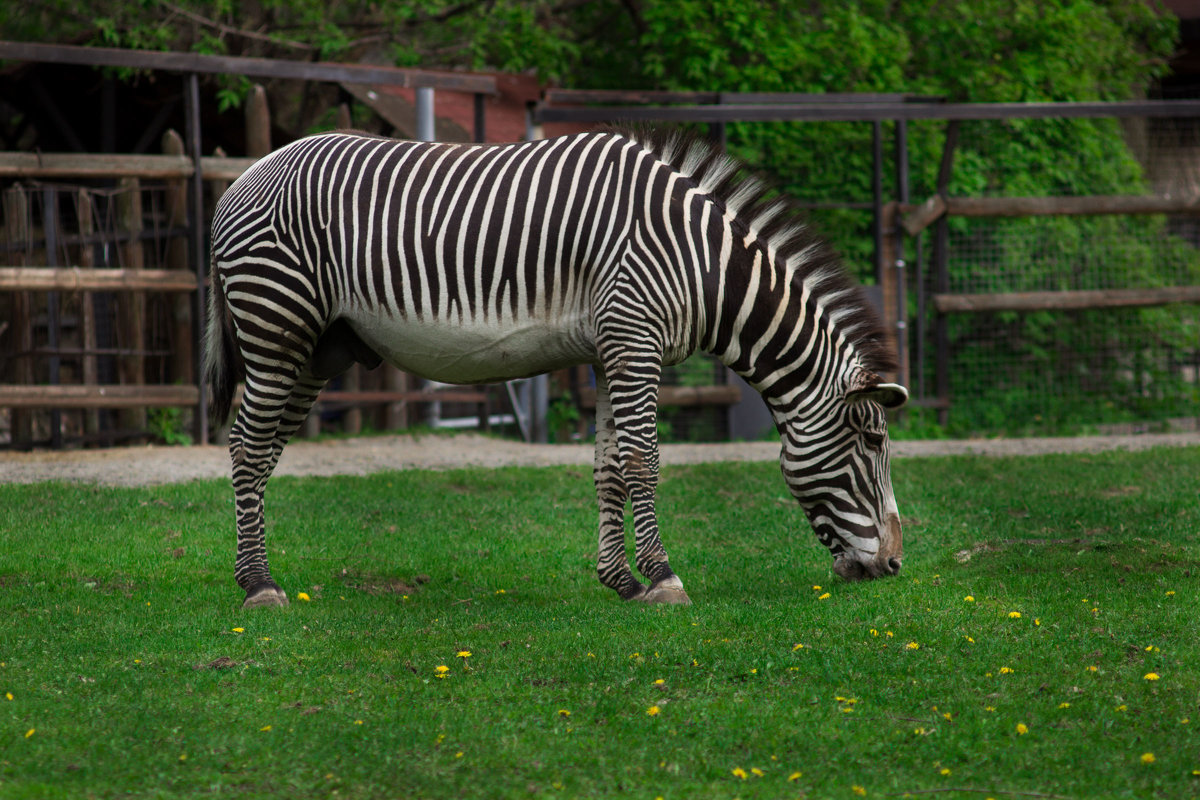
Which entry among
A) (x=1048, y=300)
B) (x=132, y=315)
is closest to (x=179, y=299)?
(x=132, y=315)

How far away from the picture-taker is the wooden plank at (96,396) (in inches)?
404

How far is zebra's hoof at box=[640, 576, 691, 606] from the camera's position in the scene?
5863mm

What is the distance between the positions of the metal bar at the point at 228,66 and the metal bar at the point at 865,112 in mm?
1000

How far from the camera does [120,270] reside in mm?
10609

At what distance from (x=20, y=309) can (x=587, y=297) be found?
24.0 ft

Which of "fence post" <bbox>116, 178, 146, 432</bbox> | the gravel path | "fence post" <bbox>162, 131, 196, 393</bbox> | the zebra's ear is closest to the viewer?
the zebra's ear

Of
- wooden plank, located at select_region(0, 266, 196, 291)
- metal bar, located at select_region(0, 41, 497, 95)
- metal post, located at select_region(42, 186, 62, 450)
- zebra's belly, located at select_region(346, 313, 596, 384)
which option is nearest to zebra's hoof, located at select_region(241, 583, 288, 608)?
zebra's belly, located at select_region(346, 313, 596, 384)

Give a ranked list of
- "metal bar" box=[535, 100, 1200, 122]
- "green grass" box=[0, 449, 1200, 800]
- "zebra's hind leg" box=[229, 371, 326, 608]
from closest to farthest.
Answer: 1. "green grass" box=[0, 449, 1200, 800]
2. "zebra's hind leg" box=[229, 371, 326, 608]
3. "metal bar" box=[535, 100, 1200, 122]

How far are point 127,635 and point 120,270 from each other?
6001 mm

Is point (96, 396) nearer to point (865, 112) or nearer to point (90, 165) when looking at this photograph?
point (90, 165)

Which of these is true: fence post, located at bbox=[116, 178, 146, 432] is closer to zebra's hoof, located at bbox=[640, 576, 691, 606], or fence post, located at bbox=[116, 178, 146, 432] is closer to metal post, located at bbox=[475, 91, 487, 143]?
metal post, located at bbox=[475, 91, 487, 143]

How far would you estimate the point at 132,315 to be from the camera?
37.2 feet

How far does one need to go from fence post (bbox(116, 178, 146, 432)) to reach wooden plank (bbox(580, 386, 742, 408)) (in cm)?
407

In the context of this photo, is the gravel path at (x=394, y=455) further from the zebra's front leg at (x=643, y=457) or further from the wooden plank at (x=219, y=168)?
the zebra's front leg at (x=643, y=457)
